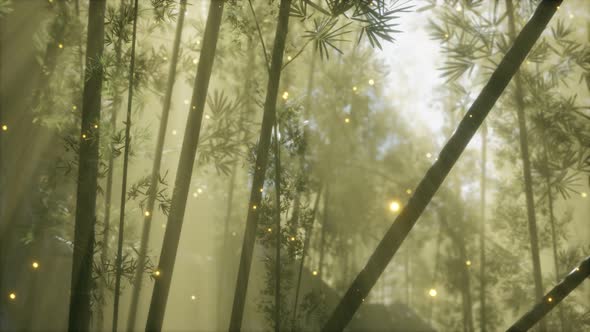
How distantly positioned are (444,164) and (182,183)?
4.54ft

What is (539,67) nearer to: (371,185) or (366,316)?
(371,185)

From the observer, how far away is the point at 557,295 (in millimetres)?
1771

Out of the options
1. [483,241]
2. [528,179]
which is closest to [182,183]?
[528,179]

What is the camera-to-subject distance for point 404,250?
34.6ft

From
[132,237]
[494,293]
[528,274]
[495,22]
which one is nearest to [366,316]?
[494,293]

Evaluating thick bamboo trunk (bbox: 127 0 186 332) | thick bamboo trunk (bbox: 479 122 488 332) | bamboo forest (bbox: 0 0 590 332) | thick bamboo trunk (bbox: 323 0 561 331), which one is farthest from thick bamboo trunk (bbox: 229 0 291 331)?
thick bamboo trunk (bbox: 479 122 488 332)

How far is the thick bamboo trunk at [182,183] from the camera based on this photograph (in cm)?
213

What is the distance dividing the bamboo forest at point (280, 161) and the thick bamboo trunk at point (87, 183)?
0.04 feet

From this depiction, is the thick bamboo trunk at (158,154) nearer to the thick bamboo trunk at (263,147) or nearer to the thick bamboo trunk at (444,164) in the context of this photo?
the thick bamboo trunk at (263,147)

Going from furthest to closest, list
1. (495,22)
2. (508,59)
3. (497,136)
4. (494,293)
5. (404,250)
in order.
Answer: (404,250)
(494,293)
(497,136)
(495,22)
(508,59)

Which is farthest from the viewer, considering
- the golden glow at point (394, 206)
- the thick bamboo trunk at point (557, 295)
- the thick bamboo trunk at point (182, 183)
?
the golden glow at point (394, 206)

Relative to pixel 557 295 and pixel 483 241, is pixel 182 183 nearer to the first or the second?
pixel 557 295

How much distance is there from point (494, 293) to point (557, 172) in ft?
11.8

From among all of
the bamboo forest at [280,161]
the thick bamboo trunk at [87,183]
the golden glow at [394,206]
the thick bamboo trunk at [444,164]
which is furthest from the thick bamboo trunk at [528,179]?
the golden glow at [394,206]
